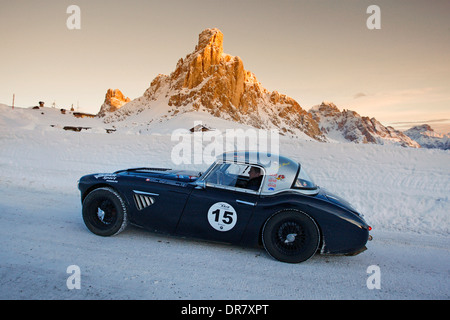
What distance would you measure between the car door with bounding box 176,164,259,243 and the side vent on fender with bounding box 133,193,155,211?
56 centimetres

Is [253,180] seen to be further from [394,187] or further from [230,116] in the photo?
[230,116]

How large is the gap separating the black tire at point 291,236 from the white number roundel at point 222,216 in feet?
1.52

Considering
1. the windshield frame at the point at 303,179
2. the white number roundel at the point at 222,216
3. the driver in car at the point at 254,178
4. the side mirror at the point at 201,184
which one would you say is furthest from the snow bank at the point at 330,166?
the side mirror at the point at 201,184

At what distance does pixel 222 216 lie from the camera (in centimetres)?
403

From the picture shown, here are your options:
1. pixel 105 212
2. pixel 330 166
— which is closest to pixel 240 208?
pixel 105 212

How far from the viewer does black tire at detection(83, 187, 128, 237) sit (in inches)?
169

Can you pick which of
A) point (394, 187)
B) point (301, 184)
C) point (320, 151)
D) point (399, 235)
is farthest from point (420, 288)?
Answer: point (320, 151)

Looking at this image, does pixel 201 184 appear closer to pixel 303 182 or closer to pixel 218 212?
pixel 218 212

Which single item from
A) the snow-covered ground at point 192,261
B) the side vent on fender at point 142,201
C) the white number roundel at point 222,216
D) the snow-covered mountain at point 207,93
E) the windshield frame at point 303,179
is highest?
the snow-covered mountain at point 207,93

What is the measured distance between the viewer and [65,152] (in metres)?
14.4

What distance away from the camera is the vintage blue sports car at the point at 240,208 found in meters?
3.81

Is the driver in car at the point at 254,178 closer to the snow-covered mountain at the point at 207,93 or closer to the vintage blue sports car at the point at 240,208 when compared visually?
the vintage blue sports car at the point at 240,208

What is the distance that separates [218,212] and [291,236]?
1034 mm

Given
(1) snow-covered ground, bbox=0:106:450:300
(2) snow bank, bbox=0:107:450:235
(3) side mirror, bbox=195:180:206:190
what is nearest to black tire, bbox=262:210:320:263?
(1) snow-covered ground, bbox=0:106:450:300
